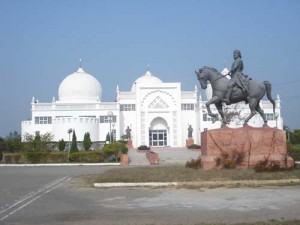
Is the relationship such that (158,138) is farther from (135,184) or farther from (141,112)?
(135,184)

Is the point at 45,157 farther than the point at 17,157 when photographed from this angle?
No

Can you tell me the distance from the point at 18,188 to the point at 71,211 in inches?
241

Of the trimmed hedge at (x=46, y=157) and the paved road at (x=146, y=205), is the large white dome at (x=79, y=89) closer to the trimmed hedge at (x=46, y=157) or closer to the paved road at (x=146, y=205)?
the trimmed hedge at (x=46, y=157)

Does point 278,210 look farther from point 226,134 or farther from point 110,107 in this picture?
point 110,107

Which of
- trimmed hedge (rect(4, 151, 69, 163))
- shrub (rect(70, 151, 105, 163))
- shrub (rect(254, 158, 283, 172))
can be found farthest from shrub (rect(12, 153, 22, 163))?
shrub (rect(254, 158, 283, 172))

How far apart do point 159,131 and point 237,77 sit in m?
42.4

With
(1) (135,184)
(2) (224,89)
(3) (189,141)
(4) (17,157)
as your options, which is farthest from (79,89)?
(1) (135,184)

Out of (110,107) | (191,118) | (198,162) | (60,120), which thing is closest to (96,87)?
(110,107)

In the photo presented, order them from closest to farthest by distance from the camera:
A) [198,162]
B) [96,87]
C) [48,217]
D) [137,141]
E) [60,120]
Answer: [48,217] → [198,162] → [60,120] → [137,141] → [96,87]

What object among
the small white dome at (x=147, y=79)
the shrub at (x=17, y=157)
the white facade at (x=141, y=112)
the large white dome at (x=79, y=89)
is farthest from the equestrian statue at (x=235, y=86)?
the small white dome at (x=147, y=79)

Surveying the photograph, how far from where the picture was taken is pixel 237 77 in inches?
671

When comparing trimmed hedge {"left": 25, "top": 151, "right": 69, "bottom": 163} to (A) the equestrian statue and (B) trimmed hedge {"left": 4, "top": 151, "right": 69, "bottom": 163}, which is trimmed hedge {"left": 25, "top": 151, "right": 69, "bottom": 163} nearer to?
(B) trimmed hedge {"left": 4, "top": 151, "right": 69, "bottom": 163}

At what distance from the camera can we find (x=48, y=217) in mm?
8617

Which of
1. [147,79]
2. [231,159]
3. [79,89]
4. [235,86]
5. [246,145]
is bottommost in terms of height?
[231,159]
